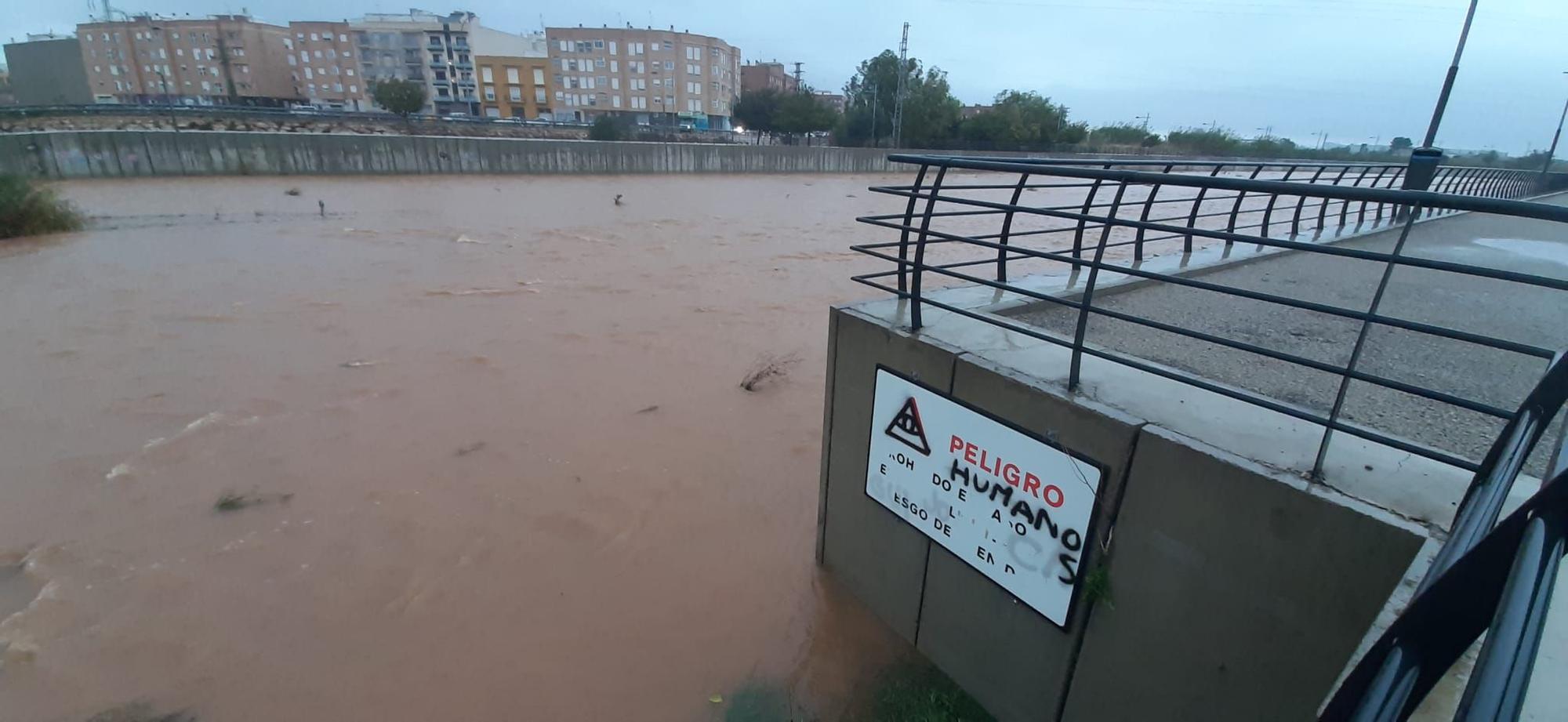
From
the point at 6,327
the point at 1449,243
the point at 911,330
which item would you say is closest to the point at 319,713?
the point at 911,330

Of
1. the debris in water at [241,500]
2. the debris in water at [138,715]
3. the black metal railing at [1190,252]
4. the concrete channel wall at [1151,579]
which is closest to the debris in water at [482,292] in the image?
the debris in water at [241,500]

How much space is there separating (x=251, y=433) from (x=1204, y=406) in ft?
24.5

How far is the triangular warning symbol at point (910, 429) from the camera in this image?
3379 mm

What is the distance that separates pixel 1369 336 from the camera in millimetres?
4395

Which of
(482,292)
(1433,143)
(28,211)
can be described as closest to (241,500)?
(482,292)

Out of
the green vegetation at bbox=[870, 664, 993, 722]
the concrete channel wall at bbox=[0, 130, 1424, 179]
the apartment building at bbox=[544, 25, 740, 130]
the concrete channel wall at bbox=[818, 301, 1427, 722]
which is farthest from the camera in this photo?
the apartment building at bbox=[544, 25, 740, 130]

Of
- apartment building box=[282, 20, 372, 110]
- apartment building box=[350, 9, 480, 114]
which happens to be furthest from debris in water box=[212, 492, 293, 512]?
apartment building box=[282, 20, 372, 110]

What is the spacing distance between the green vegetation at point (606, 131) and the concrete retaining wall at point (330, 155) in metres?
11.9

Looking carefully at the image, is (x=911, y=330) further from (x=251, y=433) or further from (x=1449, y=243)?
(x=1449, y=243)

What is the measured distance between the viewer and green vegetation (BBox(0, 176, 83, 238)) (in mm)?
13789

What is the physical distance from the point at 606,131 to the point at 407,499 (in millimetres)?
43675

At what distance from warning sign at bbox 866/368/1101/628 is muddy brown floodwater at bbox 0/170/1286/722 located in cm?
125

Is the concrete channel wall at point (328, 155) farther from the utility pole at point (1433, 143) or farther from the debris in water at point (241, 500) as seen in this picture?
the debris in water at point (241, 500)

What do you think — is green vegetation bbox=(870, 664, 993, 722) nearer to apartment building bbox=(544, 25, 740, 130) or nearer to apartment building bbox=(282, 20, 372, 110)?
apartment building bbox=(544, 25, 740, 130)
